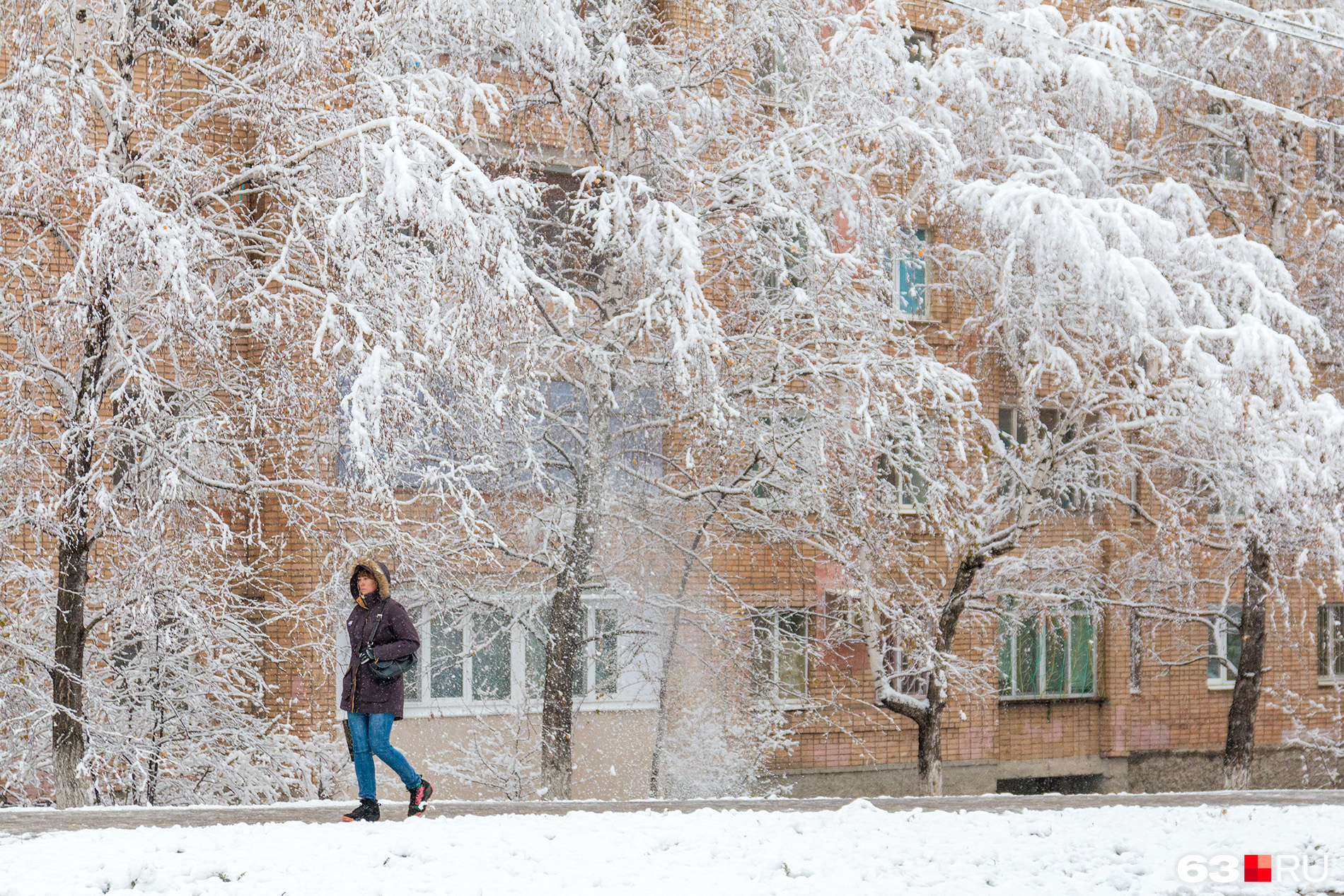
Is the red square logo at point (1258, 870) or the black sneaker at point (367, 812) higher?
the black sneaker at point (367, 812)

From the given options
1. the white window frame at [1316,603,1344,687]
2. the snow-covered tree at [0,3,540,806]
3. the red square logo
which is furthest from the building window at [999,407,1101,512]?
the white window frame at [1316,603,1344,687]

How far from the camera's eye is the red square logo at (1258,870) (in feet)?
25.8

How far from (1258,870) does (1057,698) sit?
628 inches

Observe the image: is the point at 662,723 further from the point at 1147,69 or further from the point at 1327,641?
the point at 1327,641

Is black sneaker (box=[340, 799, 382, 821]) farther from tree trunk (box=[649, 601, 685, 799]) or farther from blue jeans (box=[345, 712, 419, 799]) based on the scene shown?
tree trunk (box=[649, 601, 685, 799])

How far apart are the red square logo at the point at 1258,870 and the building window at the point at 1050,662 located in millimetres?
14415

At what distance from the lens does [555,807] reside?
32.4 feet

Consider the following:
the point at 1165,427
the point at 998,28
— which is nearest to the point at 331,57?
the point at 998,28

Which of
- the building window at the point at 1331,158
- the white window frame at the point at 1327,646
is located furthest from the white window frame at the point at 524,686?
the white window frame at the point at 1327,646

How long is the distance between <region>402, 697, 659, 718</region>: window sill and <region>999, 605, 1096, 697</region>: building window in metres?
7.00

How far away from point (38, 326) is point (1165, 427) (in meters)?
11.3

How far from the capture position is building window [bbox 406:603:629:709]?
14.7 meters

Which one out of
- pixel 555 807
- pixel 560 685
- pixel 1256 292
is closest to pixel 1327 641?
pixel 1256 292

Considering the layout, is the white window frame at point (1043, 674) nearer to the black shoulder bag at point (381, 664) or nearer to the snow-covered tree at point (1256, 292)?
the snow-covered tree at point (1256, 292)
